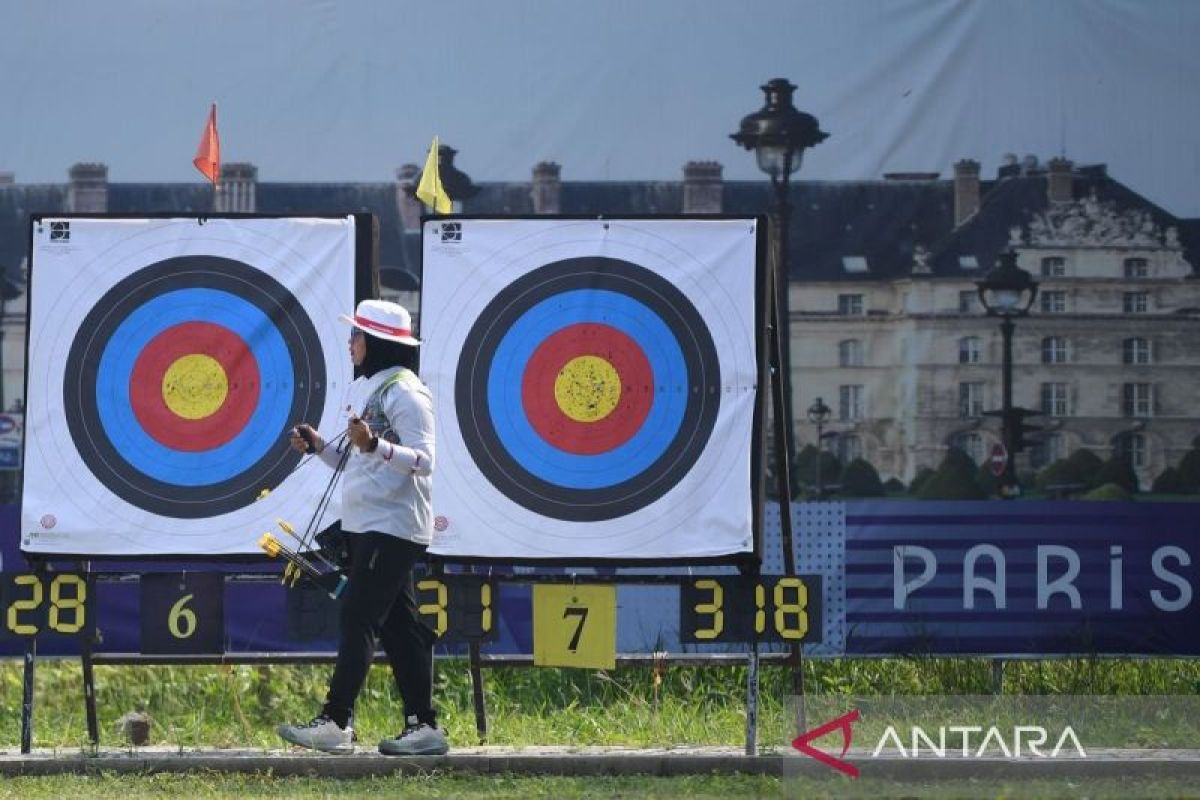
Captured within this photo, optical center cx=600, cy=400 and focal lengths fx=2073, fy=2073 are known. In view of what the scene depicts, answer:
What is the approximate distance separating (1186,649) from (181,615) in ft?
13.8

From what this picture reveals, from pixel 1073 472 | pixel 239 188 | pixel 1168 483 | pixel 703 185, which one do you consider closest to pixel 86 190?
pixel 239 188

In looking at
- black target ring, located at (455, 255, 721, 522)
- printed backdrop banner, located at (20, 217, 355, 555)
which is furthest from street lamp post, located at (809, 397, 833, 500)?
printed backdrop banner, located at (20, 217, 355, 555)

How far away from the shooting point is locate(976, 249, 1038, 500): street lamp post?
864 cm

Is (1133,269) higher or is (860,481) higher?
(1133,269)

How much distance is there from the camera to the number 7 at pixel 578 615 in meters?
6.80

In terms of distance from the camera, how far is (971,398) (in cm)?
867

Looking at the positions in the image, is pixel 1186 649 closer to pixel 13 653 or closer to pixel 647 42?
pixel 647 42

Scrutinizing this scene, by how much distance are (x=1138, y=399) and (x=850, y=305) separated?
128 cm

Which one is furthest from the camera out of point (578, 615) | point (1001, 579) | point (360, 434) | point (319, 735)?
point (1001, 579)

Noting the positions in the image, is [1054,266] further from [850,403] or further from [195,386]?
[195,386]

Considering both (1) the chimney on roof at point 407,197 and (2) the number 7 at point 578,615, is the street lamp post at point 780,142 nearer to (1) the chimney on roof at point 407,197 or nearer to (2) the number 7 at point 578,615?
(1) the chimney on roof at point 407,197

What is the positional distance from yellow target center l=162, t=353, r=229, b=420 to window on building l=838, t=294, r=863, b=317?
2773mm

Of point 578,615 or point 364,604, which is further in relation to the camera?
point 578,615

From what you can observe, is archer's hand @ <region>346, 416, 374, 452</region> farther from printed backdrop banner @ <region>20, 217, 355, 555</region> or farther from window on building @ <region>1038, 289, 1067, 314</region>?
window on building @ <region>1038, 289, 1067, 314</region>
